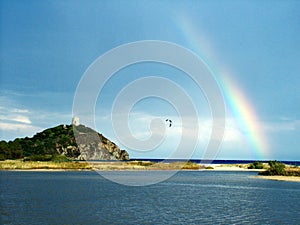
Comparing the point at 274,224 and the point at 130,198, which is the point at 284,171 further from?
the point at 274,224

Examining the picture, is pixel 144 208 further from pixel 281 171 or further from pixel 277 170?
pixel 277 170

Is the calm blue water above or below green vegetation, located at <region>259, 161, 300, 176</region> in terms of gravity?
below

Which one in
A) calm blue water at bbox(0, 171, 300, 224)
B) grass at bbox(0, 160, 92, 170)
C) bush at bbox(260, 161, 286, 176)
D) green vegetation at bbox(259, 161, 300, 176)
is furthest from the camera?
grass at bbox(0, 160, 92, 170)

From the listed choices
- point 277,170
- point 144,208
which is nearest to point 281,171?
point 277,170

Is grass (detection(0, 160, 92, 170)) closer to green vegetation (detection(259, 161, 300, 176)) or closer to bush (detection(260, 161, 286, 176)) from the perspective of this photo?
bush (detection(260, 161, 286, 176))

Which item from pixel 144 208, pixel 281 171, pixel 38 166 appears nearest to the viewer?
pixel 144 208

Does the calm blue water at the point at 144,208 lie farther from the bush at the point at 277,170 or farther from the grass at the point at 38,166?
the grass at the point at 38,166

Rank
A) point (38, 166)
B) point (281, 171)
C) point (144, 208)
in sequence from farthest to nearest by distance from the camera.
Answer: point (38, 166) < point (281, 171) < point (144, 208)

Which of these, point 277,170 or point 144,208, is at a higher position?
point 277,170

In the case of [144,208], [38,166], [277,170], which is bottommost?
[144,208]

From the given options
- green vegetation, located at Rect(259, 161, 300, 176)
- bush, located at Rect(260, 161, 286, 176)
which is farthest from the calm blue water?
bush, located at Rect(260, 161, 286, 176)

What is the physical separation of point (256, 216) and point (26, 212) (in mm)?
20910

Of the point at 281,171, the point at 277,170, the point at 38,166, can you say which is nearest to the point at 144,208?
the point at 281,171

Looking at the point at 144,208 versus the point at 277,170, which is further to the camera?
the point at 277,170
